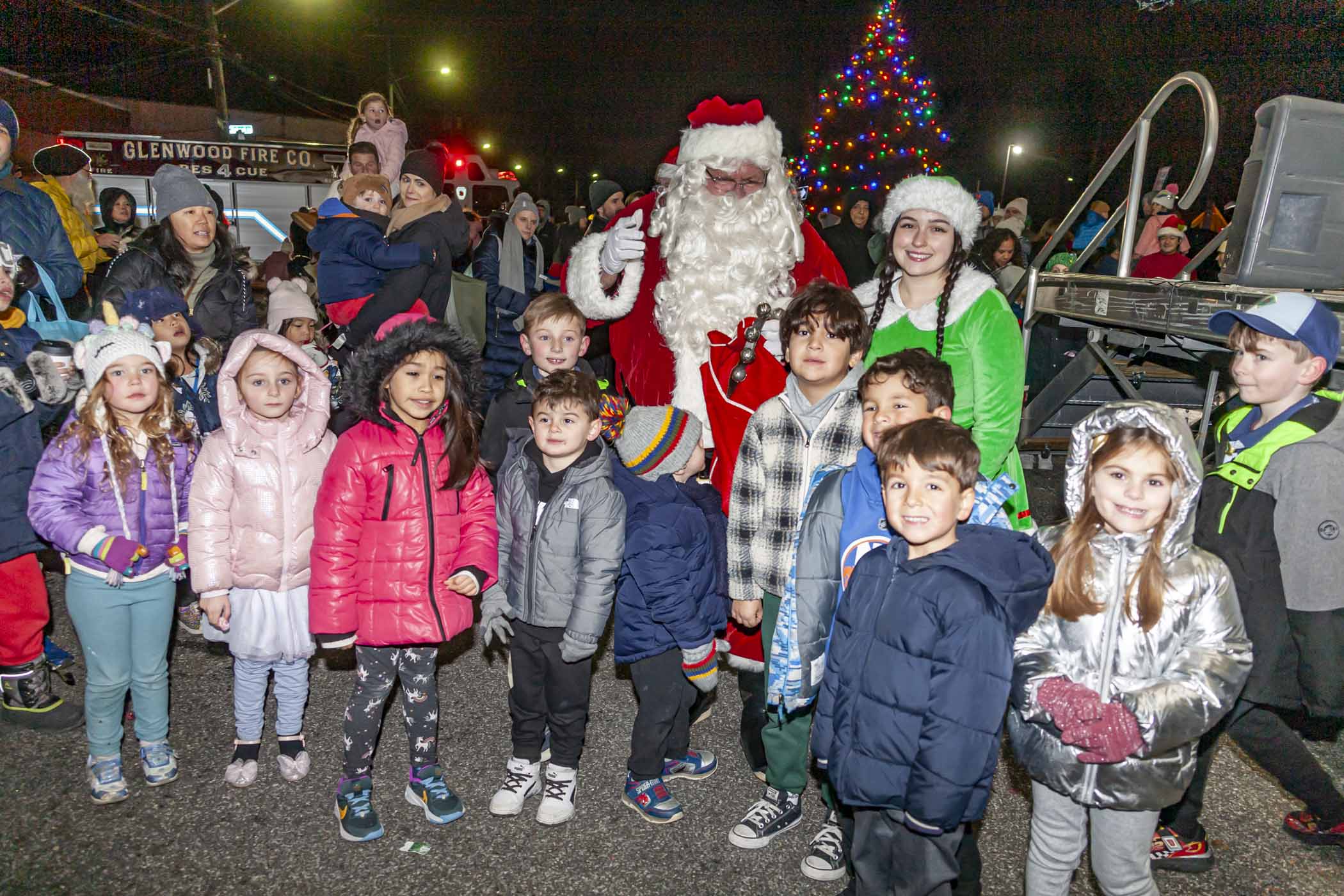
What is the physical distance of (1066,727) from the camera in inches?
87.9

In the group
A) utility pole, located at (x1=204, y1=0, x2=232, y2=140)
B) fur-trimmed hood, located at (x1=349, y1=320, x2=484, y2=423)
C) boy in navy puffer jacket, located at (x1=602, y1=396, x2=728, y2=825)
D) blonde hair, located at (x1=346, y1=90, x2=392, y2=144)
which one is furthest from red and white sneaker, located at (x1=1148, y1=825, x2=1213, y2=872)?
utility pole, located at (x1=204, y1=0, x2=232, y2=140)

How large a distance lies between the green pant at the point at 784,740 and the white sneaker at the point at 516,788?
0.88m

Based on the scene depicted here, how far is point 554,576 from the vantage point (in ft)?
10.3

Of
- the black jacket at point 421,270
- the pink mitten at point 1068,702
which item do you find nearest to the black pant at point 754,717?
the pink mitten at point 1068,702

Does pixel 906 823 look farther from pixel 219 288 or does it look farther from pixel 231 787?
pixel 219 288

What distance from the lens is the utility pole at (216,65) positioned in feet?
59.9

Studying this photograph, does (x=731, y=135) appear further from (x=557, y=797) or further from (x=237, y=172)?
(x=237, y=172)

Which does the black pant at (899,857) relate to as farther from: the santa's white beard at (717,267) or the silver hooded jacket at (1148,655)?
the santa's white beard at (717,267)

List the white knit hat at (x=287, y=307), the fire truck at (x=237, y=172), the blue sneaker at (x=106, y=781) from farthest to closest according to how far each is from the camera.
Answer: the fire truck at (x=237, y=172) < the white knit hat at (x=287, y=307) < the blue sneaker at (x=106, y=781)

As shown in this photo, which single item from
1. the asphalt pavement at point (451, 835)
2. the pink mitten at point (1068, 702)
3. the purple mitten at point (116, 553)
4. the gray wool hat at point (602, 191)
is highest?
the gray wool hat at point (602, 191)

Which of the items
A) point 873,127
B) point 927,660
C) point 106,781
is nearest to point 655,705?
point 927,660

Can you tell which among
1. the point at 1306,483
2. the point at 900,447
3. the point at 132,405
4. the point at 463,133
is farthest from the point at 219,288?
the point at 463,133

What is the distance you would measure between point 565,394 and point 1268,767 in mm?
2756

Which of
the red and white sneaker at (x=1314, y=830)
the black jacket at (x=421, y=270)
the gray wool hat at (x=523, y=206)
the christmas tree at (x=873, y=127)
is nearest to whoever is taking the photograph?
the red and white sneaker at (x=1314, y=830)
